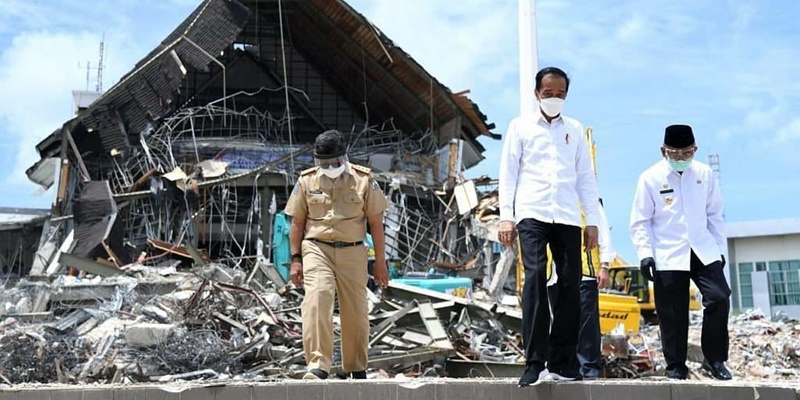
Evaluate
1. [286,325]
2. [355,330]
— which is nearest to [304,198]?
[355,330]

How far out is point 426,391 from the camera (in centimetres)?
419


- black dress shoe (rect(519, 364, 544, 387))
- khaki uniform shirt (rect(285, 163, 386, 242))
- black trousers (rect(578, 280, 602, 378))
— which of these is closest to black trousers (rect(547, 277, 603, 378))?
black trousers (rect(578, 280, 602, 378))

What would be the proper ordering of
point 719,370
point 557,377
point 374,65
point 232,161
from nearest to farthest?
point 557,377 < point 719,370 < point 232,161 < point 374,65

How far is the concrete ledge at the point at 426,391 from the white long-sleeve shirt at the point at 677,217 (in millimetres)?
1198

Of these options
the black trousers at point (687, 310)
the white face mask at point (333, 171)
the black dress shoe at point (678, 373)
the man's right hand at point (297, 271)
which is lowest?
the black dress shoe at point (678, 373)

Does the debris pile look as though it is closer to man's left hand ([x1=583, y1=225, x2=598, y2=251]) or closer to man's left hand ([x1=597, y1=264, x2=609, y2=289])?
man's left hand ([x1=597, y1=264, x2=609, y2=289])

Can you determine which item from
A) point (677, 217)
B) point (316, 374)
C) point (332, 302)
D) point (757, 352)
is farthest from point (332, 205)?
point (757, 352)

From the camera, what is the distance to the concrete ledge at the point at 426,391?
409 cm

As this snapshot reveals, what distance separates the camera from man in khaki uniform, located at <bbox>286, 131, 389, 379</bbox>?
5273mm

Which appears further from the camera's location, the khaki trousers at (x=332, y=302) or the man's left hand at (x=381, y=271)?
the man's left hand at (x=381, y=271)

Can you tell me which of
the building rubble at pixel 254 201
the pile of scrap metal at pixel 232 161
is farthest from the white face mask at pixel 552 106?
the pile of scrap metal at pixel 232 161

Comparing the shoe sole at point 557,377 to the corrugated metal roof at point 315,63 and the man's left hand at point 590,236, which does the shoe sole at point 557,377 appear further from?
the corrugated metal roof at point 315,63

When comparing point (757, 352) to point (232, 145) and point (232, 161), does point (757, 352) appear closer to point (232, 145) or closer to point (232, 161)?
point (232, 161)

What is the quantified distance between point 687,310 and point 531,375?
5.01 feet
